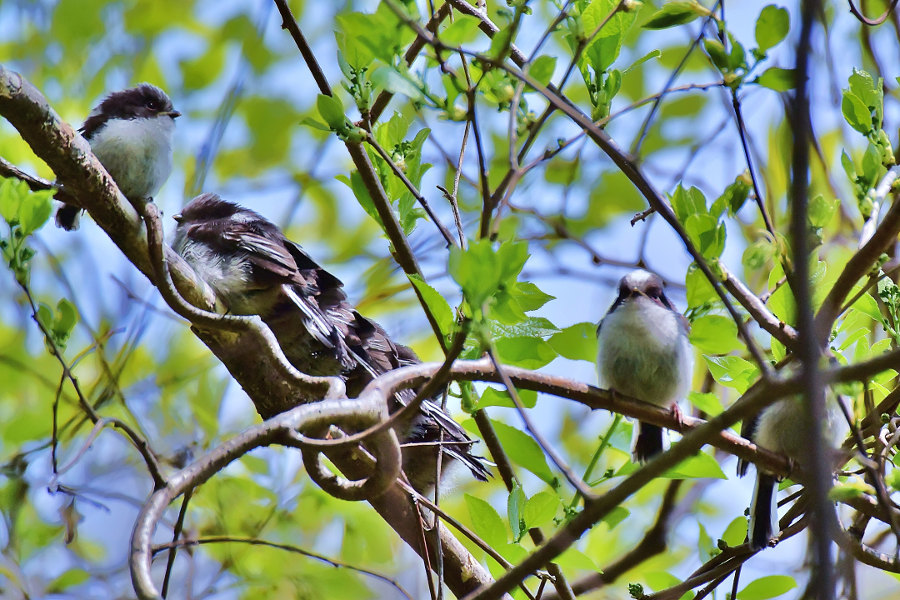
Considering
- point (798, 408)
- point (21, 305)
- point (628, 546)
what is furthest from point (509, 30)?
point (628, 546)

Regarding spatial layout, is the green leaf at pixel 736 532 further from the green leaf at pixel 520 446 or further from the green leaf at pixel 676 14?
the green leaf at pixel 676 14

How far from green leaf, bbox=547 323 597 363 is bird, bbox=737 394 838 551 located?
67cm

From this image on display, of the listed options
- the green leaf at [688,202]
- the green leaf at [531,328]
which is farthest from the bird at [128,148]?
the green leaf at [688,202]

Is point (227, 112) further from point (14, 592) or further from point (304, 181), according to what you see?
point (14, 592)

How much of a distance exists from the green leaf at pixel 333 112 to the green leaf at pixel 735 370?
132cm

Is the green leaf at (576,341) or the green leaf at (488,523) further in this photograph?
the green leaf at (488,523)

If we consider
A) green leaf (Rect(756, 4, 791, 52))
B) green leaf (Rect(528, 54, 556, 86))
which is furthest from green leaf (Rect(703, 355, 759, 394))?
green leaf (Rect(528, 54, 556, 86))

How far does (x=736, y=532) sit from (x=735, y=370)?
0.63 meters

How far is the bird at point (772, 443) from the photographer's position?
281cm

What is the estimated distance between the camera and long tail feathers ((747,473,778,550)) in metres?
2.80

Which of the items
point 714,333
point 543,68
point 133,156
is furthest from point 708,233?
point 133,156

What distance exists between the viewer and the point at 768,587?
2.49 metres

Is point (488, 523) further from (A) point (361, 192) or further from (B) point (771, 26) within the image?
(B) point (771, 26)

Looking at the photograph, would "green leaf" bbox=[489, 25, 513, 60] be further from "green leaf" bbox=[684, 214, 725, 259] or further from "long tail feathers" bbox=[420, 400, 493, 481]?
"long tail feathers" bbox=[420, 400, 493, 481]
